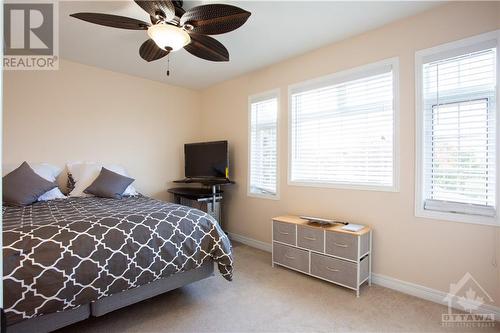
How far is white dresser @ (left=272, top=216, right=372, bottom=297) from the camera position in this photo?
249cm

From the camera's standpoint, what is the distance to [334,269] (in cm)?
261

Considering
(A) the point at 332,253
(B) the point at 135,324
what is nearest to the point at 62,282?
(B) the point at 135,324

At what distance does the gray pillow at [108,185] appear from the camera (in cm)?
320

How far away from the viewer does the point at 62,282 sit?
5.46 feet

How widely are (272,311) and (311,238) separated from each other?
86 centimetres

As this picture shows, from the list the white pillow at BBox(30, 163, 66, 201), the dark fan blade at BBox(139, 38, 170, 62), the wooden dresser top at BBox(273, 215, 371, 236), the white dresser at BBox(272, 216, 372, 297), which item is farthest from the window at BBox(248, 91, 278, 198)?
the white pillow at BBox(30, 163, 66, 201)

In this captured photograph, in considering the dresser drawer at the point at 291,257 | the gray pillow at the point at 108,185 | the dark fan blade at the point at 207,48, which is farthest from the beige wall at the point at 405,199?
the gray pillow at the point at 108,185

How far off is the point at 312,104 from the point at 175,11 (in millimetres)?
1866

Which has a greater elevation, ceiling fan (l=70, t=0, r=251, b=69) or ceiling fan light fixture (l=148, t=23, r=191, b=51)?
ceiling fan (l=70, t=0, r=251, b=69)

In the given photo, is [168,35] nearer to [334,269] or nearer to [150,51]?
[150,51]

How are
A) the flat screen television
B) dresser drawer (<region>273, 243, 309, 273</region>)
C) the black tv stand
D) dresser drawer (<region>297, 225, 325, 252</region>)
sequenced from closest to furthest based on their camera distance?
dresser drawer (<region>297, 225, 325, 252</region>) < dresser drawer (<region>273, 243, 309, 273</region>) < the black tv stand < the flat screen television

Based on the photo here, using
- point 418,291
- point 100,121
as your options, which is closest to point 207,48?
point 100,121

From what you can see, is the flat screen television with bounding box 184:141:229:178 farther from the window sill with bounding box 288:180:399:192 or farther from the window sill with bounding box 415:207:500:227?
the window sill with bounding box 415:207:500:227

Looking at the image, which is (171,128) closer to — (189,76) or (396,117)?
(189,76)
